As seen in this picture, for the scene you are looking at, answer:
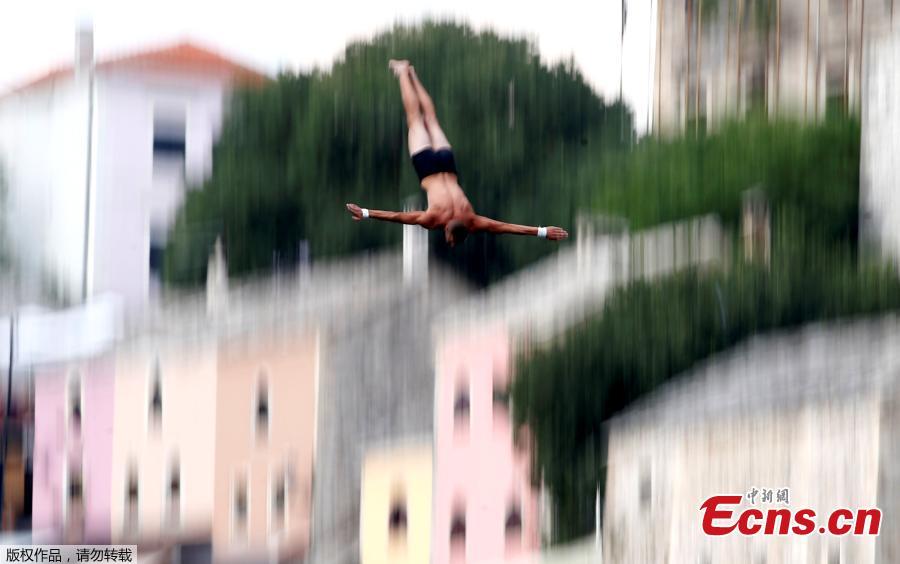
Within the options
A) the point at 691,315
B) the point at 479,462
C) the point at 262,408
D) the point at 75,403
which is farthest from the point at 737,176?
the point at 75,403

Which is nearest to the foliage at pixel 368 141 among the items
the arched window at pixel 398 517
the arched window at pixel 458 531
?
the arched window at pixel 398 517

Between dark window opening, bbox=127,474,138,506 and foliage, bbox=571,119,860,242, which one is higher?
foliage, bbox=571,119,860,242

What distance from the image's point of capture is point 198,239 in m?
8.70

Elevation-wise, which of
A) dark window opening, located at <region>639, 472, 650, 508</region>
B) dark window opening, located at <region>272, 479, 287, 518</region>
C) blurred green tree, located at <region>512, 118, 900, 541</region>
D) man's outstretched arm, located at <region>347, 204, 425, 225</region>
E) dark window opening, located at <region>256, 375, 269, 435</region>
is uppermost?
man's outstretched arm, located at <region>347, 204, 425, 225</region>

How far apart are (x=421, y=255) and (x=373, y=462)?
40.7 inches

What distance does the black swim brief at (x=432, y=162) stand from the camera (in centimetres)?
838

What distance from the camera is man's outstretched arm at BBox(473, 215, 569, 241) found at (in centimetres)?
812

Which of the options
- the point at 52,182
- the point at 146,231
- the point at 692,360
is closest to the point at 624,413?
the point at 692,360

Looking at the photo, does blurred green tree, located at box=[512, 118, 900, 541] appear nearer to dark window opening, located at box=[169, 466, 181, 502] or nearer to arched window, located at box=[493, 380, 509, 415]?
arched window, located at box=[493, 380, 509, 415]

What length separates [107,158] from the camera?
8.80 metres

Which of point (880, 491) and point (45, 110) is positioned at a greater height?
point (45, 110)

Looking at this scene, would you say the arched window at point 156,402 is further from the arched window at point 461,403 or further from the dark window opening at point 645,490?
the dark window opening at point 645,490

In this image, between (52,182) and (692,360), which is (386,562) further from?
(52,182)

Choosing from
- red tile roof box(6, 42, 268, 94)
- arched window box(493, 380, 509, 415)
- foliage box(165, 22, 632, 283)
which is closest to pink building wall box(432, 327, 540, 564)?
arched window box(493, 380, 509, 415)
